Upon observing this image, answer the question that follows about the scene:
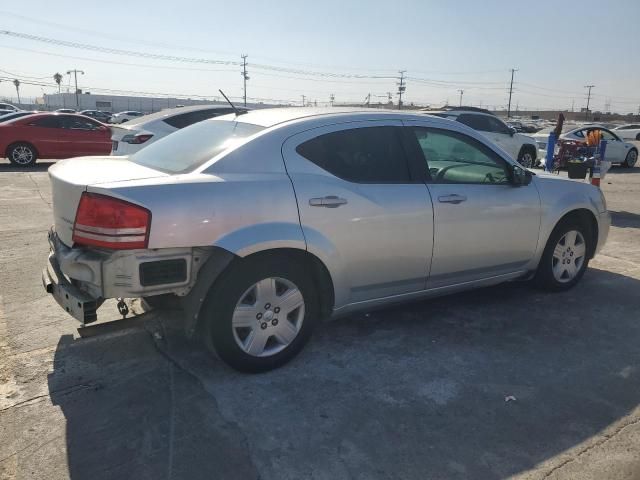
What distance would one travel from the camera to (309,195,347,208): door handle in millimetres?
3404

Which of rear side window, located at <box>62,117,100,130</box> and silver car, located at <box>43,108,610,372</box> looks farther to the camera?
rear side window, located at <box>62,117,100,130</box>

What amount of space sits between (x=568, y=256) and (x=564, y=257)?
2.2 inches

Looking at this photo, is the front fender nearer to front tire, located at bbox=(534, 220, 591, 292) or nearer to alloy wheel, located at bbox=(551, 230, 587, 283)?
front tire, located at bbox=(534, 220, 591, 292)

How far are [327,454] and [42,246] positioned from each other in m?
4.91

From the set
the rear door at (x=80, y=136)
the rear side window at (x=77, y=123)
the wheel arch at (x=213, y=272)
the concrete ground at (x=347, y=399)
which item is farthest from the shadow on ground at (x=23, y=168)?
the wheel arch at (x=213, y=272)

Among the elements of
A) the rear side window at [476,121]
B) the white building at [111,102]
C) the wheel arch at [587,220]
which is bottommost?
the wheel arch at [587,220]

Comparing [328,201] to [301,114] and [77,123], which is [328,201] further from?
[77,123]

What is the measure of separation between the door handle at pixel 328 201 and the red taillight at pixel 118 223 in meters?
1.03

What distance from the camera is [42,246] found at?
20.3 ft

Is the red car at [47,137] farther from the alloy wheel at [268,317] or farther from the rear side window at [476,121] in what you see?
the alloy wheel at [268,317]

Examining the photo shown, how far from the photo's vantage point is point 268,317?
338 centimetres

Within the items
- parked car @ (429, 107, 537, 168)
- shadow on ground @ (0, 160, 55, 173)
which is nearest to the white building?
shadow on ground @ (0, 160, 55, 173)

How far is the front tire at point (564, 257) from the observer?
16.0ft

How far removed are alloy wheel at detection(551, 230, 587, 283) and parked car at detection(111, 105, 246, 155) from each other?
627 cm
